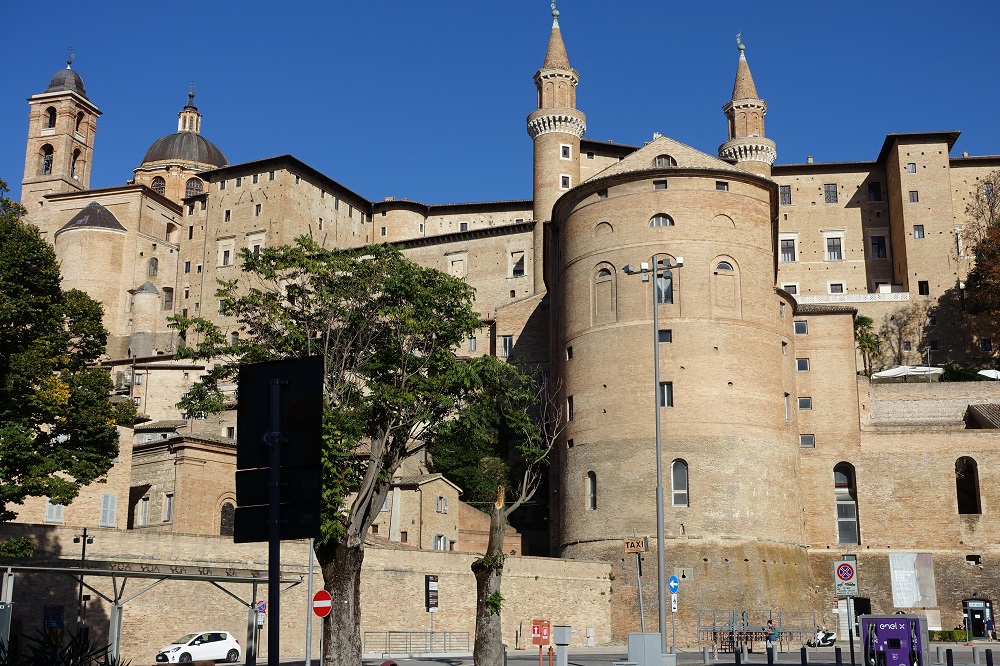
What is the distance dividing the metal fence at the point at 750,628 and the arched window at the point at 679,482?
432 cm

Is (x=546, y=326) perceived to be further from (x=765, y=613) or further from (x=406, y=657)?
(x=406, y=657)

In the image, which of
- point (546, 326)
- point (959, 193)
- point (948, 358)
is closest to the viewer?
point (546, 326)

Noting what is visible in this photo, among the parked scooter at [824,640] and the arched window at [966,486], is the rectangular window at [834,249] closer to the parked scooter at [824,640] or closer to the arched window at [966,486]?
the arched window at [966,486]

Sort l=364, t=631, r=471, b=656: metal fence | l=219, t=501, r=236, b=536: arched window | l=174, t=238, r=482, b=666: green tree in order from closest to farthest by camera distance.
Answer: l=174, t=238, r=482, b=666: green tree < l=364, t=631, r=471, b=656: metal fence < l=219, t=501, r=236, b=536: arched window

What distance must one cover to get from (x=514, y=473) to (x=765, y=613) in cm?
1780

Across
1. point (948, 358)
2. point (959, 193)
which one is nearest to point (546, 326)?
point (948, 358)

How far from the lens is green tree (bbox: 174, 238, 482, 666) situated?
89.6 ft

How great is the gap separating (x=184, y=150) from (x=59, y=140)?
12.4m

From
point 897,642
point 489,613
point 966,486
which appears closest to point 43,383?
point 489,613

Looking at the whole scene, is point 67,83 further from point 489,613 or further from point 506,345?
point 489,613

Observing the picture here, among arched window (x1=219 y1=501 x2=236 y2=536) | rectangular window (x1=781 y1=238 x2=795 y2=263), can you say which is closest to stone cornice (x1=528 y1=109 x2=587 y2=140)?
rectangular window (x1=781 y1=238 x2=795 y2=263)

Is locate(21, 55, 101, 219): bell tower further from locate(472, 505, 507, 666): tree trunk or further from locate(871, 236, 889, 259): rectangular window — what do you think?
locate(472, 505, 507, 666): tree trunk

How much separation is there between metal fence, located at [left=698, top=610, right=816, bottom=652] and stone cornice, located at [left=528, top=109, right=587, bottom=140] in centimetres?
3779

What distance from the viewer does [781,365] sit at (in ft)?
161
